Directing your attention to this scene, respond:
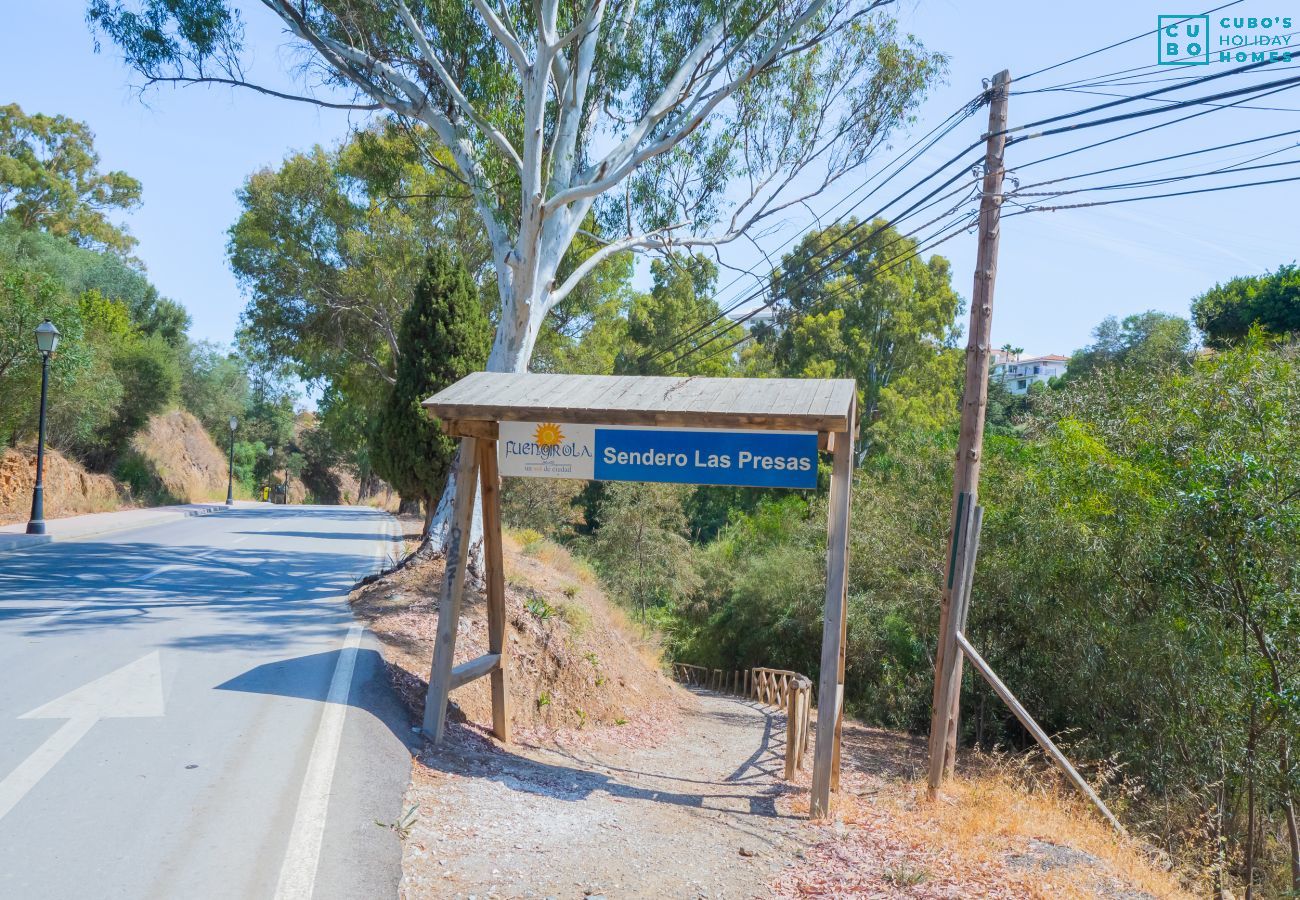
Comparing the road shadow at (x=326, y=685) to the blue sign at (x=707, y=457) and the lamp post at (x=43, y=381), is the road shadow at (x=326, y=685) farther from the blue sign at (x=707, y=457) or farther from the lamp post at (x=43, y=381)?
the lamp post at (x=43, y=381)

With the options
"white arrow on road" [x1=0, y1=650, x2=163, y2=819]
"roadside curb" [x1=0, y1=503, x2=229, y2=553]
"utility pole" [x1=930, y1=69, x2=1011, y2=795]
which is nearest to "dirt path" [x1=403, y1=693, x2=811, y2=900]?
"utility pole" [x1=930, y1=69, x2=1011, y2=795]

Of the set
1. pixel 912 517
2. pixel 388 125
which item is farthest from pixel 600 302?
pixel 912 517

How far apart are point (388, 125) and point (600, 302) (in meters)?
11.2

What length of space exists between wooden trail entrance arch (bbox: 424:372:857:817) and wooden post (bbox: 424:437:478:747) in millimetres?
10

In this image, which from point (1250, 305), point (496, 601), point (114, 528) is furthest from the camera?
point (1250, 305)

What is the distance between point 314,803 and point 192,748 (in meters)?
1.30

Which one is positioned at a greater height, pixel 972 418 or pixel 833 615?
pixel 972 418

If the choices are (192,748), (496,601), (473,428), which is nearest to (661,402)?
(473,428)

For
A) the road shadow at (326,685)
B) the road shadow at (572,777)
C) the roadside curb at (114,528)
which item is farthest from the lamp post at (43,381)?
the road shadow at (572,777)

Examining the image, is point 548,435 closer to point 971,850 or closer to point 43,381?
point 971,850

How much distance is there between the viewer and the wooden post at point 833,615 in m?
7.75

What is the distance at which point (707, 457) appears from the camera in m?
8.15

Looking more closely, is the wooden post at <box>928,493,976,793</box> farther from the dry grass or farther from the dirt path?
the dirt path

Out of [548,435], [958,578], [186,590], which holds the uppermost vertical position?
[548,435]
